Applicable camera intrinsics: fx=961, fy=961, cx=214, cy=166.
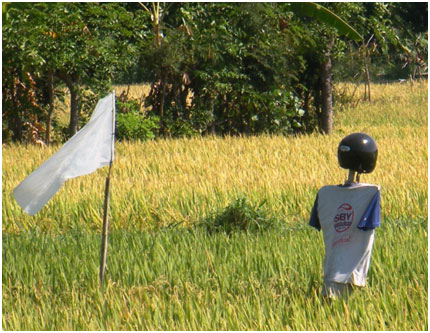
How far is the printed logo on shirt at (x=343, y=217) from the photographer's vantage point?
4.96 metres

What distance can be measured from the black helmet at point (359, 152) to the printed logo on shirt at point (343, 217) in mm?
206

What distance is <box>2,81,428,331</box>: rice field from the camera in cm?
477

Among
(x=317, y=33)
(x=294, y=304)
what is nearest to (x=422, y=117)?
(x=317, y=33)

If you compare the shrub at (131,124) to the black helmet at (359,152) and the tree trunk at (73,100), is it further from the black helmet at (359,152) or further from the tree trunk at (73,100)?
the black helmet at (359,152)

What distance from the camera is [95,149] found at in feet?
17.7

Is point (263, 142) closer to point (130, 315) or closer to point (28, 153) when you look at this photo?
point (28, 153)

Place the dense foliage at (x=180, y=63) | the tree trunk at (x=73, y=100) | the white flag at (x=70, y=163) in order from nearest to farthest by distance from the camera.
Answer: the white flag at (x=70, y=163), the dense foliage at (x=180, y=63), the tree trunk at (x=73, y=100)

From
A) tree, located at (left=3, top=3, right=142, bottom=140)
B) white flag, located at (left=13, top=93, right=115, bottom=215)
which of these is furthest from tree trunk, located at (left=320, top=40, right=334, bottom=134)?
white flag, located at (left=13, top=93, right=115, bottom=215)

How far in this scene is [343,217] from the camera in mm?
4988

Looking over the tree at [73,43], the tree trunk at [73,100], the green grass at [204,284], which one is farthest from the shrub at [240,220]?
the tree trunk at [73,100]

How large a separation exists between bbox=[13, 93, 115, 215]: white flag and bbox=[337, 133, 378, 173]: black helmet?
1338mm

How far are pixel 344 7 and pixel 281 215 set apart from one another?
9555 millimetres

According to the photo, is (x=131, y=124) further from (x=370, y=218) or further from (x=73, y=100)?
(x=370, y=218)

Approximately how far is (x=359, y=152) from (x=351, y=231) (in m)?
0.41
